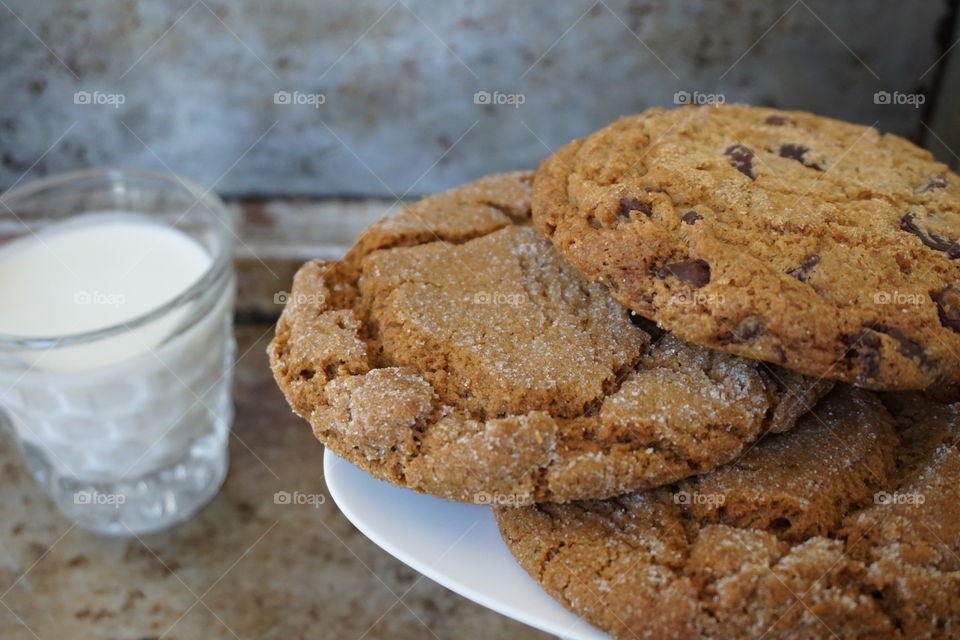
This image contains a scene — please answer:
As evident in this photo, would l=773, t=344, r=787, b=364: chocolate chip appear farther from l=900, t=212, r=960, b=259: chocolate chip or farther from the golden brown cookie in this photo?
l=900, t=212, r=960, b=259: chocolate chip

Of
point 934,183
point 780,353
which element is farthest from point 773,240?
point 934,183

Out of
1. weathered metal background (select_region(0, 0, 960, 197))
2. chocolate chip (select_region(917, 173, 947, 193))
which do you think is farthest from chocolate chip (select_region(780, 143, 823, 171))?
weathered metal background (select_region(0, 0, 960, 197))

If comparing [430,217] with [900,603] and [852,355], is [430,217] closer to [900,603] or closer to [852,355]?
[852,355]

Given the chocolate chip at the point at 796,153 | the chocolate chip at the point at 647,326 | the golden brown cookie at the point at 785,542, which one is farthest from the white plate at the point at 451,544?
the chocolate chip at the point at 796,153

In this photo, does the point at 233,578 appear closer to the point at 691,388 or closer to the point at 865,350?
the point at 691,388

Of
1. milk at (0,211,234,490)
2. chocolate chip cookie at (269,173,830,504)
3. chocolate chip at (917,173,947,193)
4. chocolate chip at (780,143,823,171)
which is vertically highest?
chocolate chip at (780,143,823,171)

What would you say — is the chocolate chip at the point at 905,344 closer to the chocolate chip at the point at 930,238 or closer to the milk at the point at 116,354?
the chocolate chip at the point at 930,238
